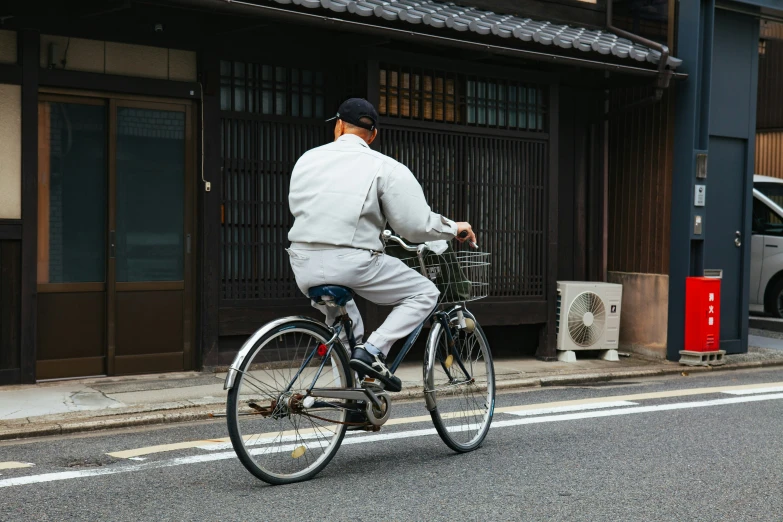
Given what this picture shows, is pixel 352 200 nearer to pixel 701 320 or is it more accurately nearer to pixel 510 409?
→ pixel 510 409

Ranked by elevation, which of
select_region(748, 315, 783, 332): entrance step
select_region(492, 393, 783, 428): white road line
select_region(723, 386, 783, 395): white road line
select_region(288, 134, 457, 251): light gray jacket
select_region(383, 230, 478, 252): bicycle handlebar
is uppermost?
select_region(288, 134, 457, 251): light gray jacket

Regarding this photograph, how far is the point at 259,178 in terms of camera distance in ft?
30.8

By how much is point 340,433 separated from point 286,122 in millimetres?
4715

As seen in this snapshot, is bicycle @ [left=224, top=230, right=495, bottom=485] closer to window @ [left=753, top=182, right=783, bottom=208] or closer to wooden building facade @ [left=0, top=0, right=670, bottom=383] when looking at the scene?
wooden building facade @ [left=0, top=0, right=670, bottom=383]

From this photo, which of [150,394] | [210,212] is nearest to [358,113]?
[150,394]

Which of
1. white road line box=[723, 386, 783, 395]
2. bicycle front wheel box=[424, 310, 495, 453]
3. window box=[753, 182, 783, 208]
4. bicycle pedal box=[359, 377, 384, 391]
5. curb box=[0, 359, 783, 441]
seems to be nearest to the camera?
bicycle pedal box=[359, 377, 384, 391]

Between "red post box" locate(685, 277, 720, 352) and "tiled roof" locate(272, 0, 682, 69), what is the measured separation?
231 centimetres

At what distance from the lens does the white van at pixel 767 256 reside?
1471 centimetres

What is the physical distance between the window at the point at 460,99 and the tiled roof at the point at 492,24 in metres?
0.66

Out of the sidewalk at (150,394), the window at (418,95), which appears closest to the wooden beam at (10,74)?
the sidewalk at (150,394)

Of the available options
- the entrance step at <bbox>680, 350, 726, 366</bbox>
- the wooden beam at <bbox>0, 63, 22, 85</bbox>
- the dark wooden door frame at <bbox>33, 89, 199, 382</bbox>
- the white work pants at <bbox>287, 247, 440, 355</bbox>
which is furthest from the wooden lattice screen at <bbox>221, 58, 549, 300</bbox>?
the white work pants at <bbox>287, 247, 440, 355</bbox>

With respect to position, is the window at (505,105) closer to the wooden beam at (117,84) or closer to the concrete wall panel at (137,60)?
the wooden beam at (117,84)

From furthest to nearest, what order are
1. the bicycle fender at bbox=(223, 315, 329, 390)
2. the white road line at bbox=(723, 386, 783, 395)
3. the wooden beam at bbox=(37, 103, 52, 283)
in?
the white road line at bbox=(723, 386, 783, 395), the wooden beam at bbox=(37, 103, 52, 283), the bicycle fender at bbox=(223, 315, 329, 390)

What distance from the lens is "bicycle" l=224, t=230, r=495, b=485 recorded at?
194 inches
